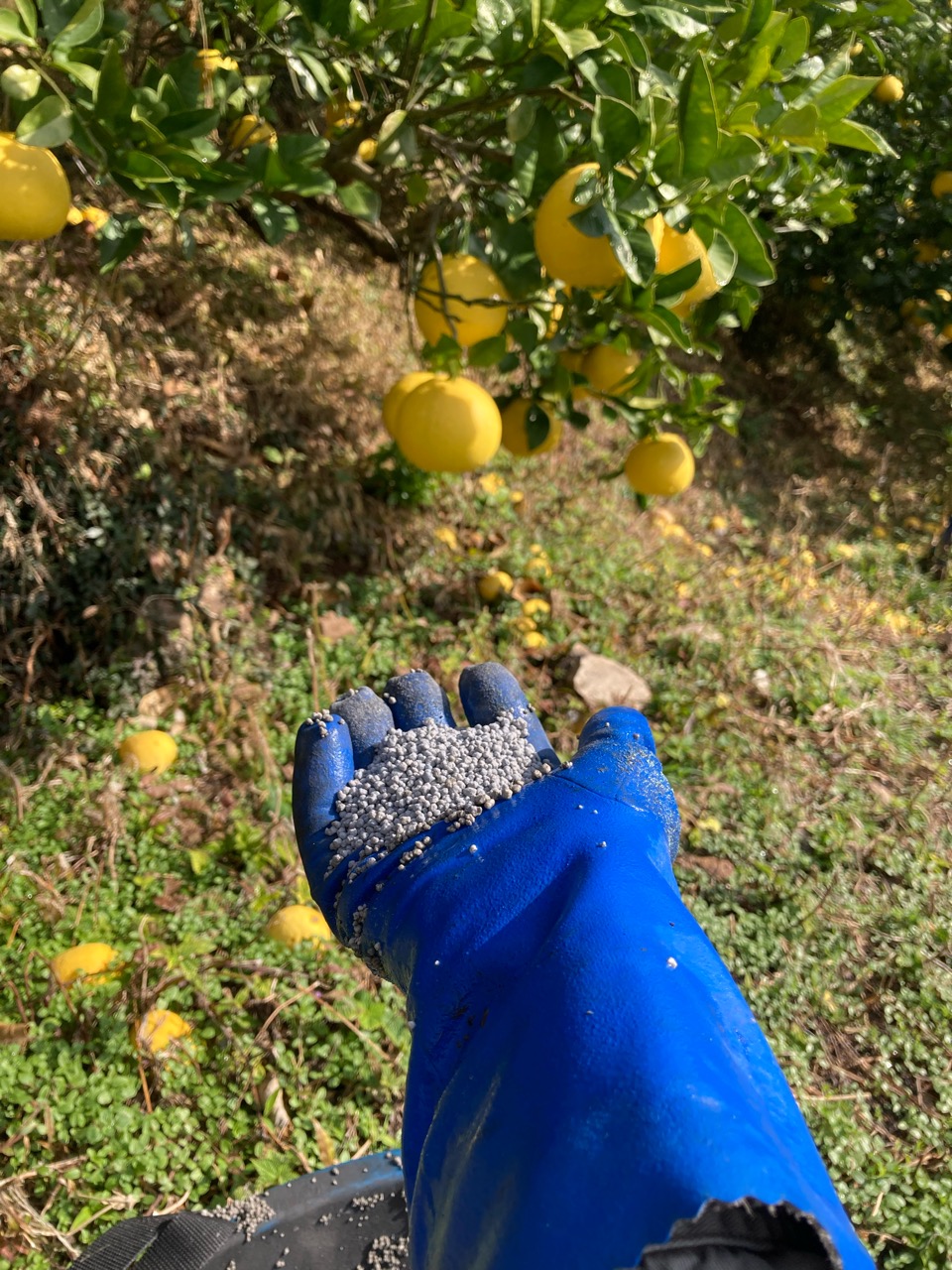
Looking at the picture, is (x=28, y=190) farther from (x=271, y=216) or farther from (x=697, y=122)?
(x=697, y=122)

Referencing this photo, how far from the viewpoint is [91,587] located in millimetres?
2650

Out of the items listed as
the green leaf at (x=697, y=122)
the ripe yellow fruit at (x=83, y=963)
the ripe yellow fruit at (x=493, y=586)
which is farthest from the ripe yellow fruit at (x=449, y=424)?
the ripe yellow fruit at (x=83, y=963)

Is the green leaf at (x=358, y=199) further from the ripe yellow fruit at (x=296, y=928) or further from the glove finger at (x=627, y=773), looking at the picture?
the ripe yellow fruit at (x=296, y=928)

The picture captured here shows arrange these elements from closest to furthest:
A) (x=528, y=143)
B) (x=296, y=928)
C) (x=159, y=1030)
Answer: (x=528, y=143) < (x=159, y=1030) < (x=296, y=928)

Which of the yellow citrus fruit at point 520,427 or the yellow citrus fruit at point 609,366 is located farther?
the yellow citrus fruit at point 520,427

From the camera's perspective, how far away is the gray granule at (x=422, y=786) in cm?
142

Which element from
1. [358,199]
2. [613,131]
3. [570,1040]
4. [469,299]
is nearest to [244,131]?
[358,199]

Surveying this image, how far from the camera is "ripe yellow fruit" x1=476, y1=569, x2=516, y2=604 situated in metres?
3.28

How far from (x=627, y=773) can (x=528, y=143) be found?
49.5 inches

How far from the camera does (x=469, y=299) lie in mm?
2020

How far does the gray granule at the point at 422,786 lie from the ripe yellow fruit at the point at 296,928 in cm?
70

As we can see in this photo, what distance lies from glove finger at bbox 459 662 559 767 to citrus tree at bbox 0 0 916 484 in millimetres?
548

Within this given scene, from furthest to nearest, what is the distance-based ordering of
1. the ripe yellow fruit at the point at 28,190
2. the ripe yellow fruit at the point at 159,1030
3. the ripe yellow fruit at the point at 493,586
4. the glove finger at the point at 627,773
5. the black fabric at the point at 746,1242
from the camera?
the ripe yellow fruit at the point at 493,586
the ripe yellow fruit at the point at 159,1030
the ripe yellow fruit at the point at 28,190
the glove finger at the point at 627,773
the black fabric at the point at 746,1242

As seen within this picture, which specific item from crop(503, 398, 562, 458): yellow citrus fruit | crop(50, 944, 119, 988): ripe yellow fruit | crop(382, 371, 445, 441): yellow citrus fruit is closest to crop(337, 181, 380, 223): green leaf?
crop(382, 371, 445, 441): yellow citrus fruit
